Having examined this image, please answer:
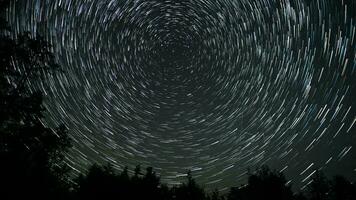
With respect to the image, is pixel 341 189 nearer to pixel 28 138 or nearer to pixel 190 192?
pixel 190 192

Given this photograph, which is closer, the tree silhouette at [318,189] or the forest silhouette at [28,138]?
the forest silhouette at [28,138]

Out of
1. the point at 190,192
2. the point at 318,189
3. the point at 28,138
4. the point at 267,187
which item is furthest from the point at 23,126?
the point at 318,189

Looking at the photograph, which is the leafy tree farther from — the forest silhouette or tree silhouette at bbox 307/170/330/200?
the forest silhouette

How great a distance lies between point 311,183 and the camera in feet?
107

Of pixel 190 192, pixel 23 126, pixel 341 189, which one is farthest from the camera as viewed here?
pixel 341 189

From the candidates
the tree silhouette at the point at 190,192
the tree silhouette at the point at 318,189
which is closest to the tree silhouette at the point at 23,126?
the tree silhouette at the point at 190,192

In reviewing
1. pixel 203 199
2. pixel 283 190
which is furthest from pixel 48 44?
pixel 283 190

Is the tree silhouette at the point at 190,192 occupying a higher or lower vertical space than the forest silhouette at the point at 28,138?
higher

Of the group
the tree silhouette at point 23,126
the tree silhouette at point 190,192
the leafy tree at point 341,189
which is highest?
the leafy tree at point 341,189

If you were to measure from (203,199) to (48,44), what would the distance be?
17518 millimetres

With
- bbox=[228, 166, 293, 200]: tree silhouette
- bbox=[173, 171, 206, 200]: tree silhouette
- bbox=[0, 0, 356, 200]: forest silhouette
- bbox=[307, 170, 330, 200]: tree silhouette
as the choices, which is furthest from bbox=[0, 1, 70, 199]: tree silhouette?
bbox=[307, 170, 330, 200]: tree silhouette

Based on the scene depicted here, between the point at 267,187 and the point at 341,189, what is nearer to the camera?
the point at 267,187

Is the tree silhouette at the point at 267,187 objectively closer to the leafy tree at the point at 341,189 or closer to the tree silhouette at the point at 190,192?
the tree silhouette at the point at 190,192

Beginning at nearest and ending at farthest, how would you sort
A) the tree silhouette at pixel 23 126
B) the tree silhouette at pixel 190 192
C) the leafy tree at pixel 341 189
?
the tree silhouette at pixel 23 126
the tree silhouette at pixel 190 192
the leafy tree at pixel 341 189
